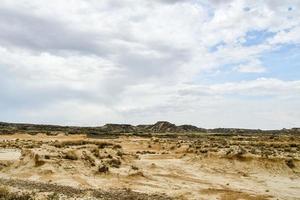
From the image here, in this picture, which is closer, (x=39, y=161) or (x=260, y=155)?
(x=39, y=161)

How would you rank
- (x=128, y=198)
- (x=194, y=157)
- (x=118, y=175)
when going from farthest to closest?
(x=194, y=157) < (x=118, y=175) < (x=128, y=198)

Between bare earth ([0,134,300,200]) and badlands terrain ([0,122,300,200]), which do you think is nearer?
badlands terrain ([0,122,300,200])

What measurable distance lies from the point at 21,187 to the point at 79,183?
4877 millimetres

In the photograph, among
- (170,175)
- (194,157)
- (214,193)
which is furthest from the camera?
(194,157)

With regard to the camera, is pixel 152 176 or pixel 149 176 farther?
pixel 152 176

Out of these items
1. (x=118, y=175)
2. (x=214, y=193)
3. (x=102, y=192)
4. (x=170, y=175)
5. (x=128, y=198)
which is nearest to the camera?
(x=128, y=198)

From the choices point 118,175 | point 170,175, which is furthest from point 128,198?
point 170,175

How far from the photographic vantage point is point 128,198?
27.1 m

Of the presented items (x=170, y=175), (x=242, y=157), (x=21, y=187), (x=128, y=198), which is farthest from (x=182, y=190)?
(x=242, y=157)

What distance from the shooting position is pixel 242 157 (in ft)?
153

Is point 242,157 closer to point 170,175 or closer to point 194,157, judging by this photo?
point 194,157

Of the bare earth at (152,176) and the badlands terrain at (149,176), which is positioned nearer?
the badlands terrain at (149,176)

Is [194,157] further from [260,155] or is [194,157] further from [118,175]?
[118,175]

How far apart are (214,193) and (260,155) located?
17909 millimetres
